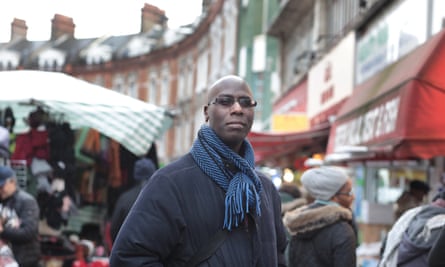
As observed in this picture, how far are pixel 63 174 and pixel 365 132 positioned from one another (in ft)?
12.1

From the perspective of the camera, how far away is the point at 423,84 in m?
7.53

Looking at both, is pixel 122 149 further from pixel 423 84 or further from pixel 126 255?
pixel 126 255

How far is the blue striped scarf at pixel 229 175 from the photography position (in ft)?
10.2

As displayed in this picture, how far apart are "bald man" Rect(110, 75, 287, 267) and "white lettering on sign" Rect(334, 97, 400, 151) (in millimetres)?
4840

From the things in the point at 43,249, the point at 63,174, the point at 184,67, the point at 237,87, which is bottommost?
the point at 43,249

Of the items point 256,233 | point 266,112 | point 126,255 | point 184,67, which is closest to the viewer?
point 126,255

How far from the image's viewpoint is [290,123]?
20094 millimetres

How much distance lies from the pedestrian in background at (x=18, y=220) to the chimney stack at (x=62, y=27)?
68419mm

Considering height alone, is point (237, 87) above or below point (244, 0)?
below

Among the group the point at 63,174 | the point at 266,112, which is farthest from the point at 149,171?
the point at 266,112

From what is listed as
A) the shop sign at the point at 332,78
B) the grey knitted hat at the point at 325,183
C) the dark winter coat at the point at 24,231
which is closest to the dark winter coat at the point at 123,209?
the dark winter coat at the point at 24,231

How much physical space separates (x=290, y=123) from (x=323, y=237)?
15158 mm

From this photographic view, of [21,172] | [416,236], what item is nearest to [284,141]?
[21,172]

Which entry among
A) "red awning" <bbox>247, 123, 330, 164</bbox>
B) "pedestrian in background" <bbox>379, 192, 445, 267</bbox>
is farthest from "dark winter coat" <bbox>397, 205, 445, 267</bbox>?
"red awning" <bbox>247, 123, 330, 164</bbox>
